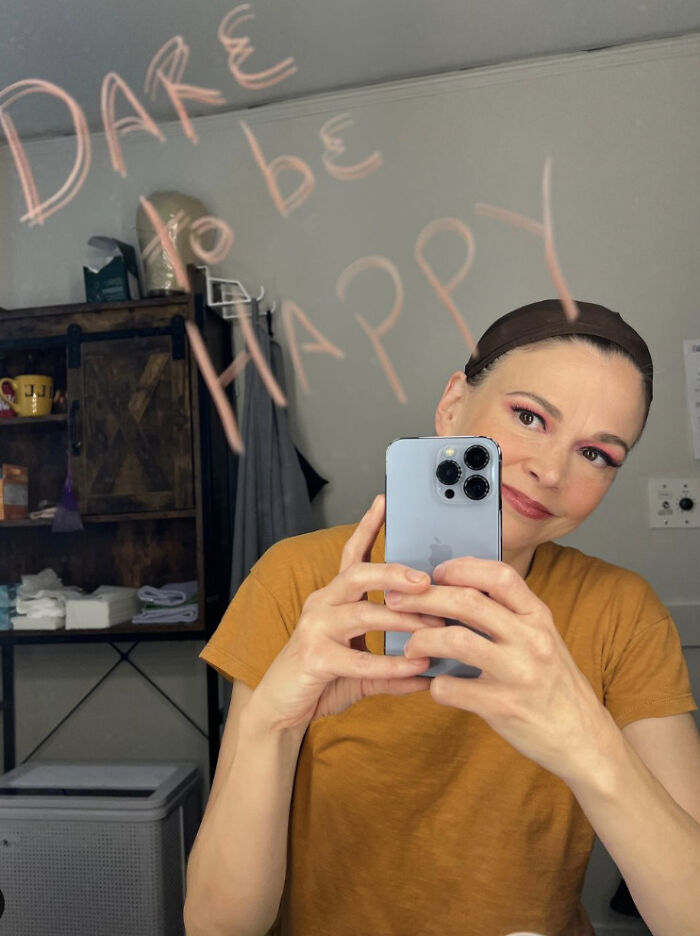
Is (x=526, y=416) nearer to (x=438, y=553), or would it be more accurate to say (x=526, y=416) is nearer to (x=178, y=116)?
(x=438, y=553)

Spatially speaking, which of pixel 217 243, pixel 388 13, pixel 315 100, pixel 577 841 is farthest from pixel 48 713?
pixel 388 13

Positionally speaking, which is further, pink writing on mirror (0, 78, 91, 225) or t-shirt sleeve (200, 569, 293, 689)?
pink writing on mirror (0, 78, 91, 225)

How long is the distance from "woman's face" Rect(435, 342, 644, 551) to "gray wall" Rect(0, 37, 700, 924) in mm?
385

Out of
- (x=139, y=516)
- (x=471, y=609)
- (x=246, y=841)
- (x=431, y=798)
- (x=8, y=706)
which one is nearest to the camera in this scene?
(x=471, y=609)

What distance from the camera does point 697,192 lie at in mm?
921

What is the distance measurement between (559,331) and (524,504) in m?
0.14

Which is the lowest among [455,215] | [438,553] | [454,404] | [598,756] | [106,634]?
[106,634]

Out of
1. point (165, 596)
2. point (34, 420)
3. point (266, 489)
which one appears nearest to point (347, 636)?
point (266, 489)

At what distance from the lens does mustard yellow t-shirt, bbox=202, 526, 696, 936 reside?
509mm

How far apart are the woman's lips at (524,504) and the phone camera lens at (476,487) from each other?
0.40 feet

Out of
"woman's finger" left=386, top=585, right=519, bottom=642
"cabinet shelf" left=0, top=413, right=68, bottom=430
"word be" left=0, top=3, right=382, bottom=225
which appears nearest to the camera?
"woman's finger" left=386, top=585, right=519, bottom=642

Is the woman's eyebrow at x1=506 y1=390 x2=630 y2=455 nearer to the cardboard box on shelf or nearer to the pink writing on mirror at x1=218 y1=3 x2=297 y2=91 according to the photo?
the pink writing on mirror at x1=218 y1=3 x2=297 y2=91

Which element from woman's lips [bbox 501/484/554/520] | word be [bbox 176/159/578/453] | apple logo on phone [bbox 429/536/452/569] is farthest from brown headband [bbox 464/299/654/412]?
word be [bbox 176/159/578/453]

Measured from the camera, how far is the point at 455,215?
3.27 feet
